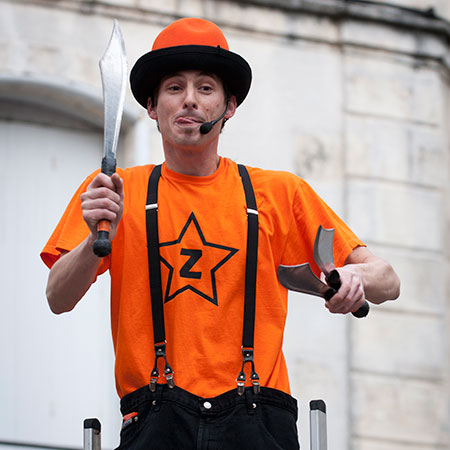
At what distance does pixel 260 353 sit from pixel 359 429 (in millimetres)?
3601

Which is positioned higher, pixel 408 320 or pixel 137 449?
pixel 408 320

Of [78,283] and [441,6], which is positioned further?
[441,6]

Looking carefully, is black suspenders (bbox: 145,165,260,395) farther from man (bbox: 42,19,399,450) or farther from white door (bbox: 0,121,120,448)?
white door (bbox: 0,121,120,448)

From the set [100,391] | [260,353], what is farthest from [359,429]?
[260,353]

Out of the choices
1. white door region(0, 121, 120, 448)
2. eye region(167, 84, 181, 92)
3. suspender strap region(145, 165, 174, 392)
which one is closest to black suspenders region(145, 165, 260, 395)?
suspender strap region(145, 165, 174, 392)

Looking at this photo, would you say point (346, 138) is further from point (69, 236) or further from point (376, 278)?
point (69, 236)

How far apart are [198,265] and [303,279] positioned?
16.5 inches

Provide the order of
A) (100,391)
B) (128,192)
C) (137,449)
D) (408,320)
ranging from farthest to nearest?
(408,320) → (100,391) → (128,192) → (137,449)

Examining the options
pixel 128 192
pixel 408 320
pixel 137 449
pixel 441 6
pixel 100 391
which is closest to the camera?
pixel 137 449

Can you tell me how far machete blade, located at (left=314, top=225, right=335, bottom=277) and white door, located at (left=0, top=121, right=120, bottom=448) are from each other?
12.0ft

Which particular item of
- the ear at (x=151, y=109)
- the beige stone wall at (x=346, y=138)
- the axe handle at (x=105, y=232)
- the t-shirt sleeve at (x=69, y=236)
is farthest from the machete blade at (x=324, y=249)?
the beige stone wall at (x=346, y=138)

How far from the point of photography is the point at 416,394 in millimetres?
7566

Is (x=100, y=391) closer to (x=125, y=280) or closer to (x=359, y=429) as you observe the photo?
(x=359, y=429)

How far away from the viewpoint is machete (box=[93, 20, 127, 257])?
3609 mm
